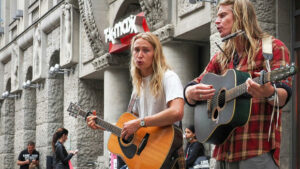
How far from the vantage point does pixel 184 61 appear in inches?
372

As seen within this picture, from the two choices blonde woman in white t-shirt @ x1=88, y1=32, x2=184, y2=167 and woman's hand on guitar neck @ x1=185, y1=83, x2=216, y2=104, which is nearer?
woman's hand on guitar neck @ x1=185, y1=83, x2=216, y2=104

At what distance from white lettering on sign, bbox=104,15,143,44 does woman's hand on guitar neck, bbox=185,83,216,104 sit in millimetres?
7214

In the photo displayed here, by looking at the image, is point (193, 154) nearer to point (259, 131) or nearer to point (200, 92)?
point (200, 92)

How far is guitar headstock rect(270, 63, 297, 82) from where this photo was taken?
2572 millimetres

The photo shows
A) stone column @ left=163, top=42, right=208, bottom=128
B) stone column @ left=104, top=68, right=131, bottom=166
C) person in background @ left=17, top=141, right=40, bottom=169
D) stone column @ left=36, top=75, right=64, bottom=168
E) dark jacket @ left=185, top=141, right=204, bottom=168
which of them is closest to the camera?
→ dark jacket @ left=185, top=141, right=204, bottom=168

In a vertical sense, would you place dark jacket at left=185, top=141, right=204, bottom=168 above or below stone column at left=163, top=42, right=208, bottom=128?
below

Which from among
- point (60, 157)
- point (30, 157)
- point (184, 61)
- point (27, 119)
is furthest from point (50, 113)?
point (184, 61)

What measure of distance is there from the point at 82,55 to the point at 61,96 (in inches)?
101

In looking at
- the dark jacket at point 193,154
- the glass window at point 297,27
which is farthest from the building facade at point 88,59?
the dark jacket at point 193,154

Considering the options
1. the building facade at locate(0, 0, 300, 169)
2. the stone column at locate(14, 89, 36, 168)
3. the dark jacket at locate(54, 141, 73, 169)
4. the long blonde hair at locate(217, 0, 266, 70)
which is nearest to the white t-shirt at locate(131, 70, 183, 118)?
the long blonde hair at locate(217, 0, 266, 70)

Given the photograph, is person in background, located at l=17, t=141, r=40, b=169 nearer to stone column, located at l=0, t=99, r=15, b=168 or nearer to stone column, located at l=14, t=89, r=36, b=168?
stone column, located at l=14, t=89, r=36, b=168

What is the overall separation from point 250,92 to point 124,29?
8256 millimetres

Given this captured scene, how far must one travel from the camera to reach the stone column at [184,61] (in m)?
9.27

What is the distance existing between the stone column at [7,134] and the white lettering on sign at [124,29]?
11.1m
